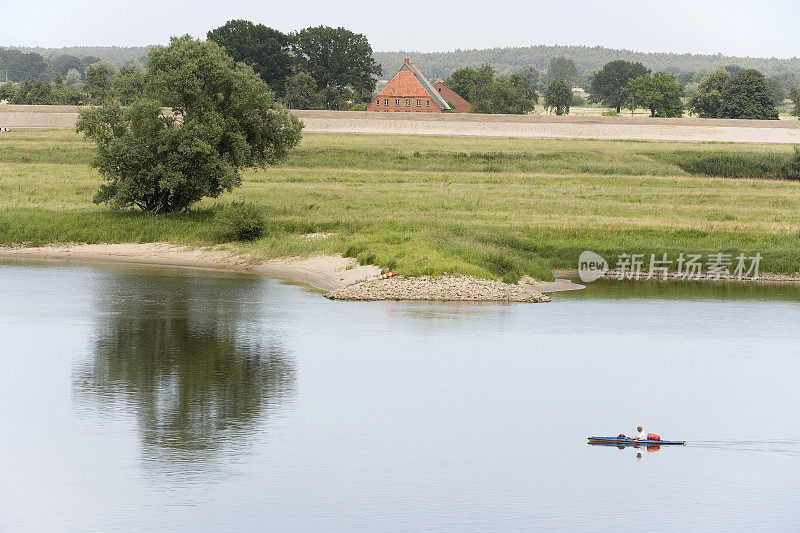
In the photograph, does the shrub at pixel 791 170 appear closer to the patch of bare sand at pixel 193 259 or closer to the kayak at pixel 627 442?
the patch of bare sand at pixel 193 259

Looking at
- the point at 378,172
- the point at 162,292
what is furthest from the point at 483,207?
the point at 162,292

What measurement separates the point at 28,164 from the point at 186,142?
32237 millimetres

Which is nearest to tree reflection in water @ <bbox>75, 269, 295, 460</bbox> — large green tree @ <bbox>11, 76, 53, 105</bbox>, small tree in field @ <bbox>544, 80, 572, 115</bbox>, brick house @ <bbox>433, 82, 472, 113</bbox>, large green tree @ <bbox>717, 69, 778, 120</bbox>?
large green tree @ <bbox>11, 76, 53, 105</bbox>

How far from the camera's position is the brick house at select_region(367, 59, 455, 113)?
475ft

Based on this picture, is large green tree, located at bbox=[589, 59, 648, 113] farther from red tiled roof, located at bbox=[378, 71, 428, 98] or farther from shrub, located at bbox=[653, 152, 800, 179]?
shrub, located at bbox=[653, 152, 800, 179]

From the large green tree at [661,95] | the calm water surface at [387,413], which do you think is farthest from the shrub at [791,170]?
the large green tree at [661,95]

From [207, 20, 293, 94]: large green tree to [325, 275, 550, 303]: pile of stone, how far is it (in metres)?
97.5

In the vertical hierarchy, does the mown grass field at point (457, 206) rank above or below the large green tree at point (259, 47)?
below

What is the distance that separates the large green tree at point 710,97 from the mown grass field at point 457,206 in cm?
4518

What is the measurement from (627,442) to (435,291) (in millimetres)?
20514

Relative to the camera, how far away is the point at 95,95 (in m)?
137

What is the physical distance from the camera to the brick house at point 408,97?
144875 millimetres

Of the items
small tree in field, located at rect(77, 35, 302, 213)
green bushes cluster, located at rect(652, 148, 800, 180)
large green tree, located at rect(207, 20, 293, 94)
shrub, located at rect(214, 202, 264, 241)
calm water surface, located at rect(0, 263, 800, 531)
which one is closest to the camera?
calm water surface, located at rect(0, 263, 800, 531)

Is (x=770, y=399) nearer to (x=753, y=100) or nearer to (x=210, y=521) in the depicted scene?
(x=210, y=521)
